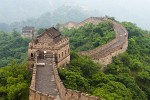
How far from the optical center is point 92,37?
2532 inches

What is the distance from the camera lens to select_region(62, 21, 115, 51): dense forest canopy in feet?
198

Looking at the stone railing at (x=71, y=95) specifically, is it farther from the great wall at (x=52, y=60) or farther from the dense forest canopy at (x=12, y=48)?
the dense forest canopy at (x=12, y=48)

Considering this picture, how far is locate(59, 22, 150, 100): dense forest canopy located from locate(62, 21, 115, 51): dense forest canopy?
5401 mm

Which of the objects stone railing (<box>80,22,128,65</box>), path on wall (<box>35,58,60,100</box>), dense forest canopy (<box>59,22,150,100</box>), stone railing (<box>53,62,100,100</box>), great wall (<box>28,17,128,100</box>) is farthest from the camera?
stone railing (<box>80,22,128,65</box>)

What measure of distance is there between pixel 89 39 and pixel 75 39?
2707 mm

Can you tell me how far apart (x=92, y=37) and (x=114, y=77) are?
69.0 feet

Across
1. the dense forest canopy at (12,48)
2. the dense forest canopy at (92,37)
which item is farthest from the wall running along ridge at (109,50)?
the dense forest canopy at (12,48)

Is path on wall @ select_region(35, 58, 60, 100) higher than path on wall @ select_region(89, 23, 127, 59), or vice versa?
path on wall @ select_region(89, 23, 127, 59)

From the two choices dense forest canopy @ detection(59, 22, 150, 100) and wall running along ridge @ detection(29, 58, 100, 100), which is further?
dense forest canopy @ detection(59, 22, 150, 100)

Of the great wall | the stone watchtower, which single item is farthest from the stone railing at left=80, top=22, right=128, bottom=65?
the stone watchtower

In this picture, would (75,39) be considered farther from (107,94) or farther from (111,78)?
(107,94)

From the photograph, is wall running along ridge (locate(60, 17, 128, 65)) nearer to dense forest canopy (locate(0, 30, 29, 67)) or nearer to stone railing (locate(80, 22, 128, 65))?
stone railing (locate(80, 22, 128, 65))

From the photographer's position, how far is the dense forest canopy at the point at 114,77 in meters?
36.1

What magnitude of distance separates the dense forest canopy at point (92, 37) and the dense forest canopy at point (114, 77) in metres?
5.40
